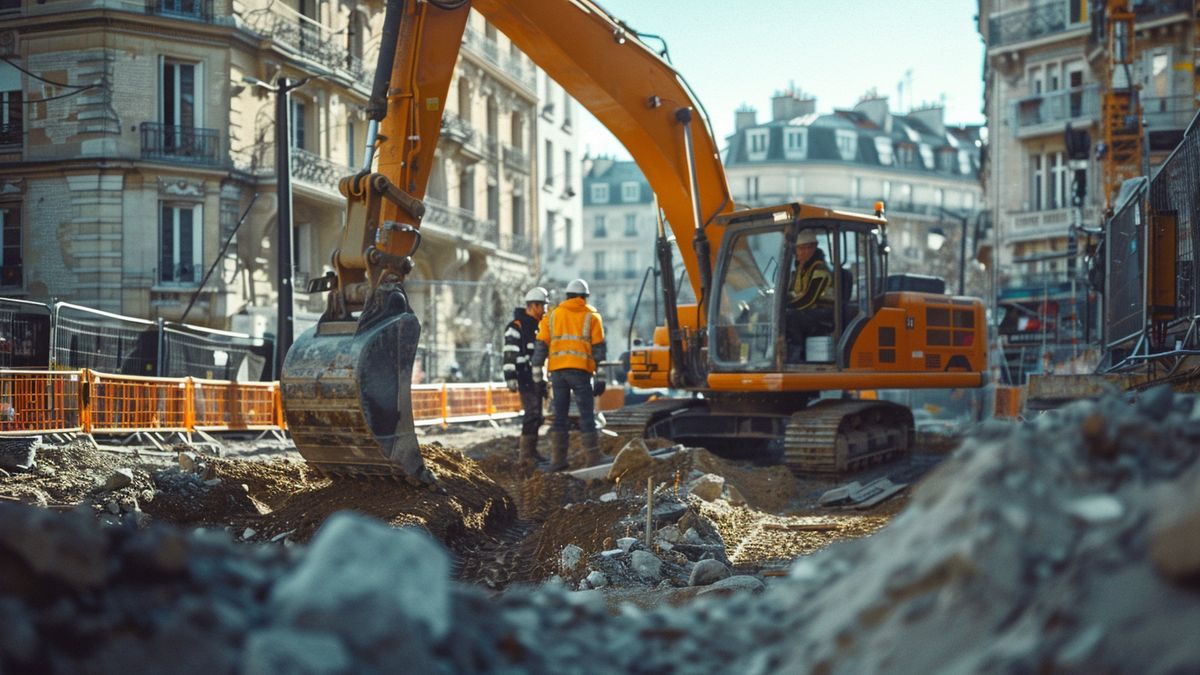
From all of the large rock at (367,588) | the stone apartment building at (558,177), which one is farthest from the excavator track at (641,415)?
the stone apartment building at (558,177)

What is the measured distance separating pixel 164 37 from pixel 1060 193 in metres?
28.0

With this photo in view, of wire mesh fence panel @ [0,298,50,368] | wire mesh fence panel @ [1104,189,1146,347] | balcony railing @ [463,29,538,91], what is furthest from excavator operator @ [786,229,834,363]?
balcony railing @ [463,29,538,91]

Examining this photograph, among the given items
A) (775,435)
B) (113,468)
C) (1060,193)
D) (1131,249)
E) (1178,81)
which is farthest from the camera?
(1060,193)

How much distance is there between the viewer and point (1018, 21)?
134ft

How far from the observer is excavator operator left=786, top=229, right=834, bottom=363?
12.3m

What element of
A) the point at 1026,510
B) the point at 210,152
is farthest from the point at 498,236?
the point at 1026,510

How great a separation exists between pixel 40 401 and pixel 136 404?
67.3 inches

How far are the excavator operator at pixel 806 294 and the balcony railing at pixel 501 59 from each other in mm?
28804

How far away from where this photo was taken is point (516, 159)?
45.7m

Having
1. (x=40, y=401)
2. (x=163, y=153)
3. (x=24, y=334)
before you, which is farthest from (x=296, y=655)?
(x=163, y=153)

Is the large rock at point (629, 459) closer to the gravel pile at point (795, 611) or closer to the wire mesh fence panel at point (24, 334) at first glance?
the wire mesh fence panel at point (24, 334)

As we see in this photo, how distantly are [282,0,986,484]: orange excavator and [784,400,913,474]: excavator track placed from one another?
24 mm

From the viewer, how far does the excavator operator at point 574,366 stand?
464 inches

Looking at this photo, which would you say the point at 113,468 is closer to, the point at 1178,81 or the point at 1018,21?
the point at 1178,81
